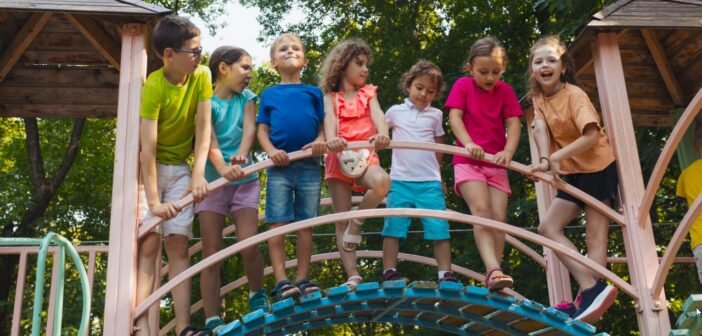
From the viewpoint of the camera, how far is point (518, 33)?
13.8 metres

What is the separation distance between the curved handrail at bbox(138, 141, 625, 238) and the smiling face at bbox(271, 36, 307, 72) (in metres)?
0.70

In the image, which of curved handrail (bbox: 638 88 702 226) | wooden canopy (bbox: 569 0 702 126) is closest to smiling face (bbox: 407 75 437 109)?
wooden canopy (bbox: 569 0 702 126)

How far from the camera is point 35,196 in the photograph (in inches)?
571

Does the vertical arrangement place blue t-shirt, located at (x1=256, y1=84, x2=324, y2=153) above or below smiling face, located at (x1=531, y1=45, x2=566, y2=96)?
below

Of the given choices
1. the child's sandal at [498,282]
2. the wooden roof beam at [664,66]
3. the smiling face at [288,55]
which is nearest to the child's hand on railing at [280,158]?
the smiling face at [288,55]

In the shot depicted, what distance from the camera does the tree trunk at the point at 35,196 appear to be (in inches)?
553

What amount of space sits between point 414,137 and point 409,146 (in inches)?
27.3

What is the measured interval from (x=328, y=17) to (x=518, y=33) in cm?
376

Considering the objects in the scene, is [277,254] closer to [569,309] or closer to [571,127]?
[569,309]

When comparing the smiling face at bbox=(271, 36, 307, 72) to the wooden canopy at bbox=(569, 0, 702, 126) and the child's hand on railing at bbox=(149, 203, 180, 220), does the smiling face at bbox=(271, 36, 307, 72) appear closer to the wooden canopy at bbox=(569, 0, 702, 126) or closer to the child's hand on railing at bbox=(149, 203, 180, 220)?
the child's hand on railing at bbox=(149, 203, 180, 220)

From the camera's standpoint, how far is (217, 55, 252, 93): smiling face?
16.6 feet

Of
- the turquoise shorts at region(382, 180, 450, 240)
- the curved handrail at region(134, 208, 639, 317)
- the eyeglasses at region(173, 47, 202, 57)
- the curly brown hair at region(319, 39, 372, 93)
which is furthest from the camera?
the curly brown hair at region(319, 39, 372, 93)

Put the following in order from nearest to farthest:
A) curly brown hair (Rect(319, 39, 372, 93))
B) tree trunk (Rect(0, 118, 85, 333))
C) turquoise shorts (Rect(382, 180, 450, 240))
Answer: turquoise shorts (Rect(382, 180, 450, 240)) → curly brown hair (Rect(319, 39, 372, 93)) → tree trunk (Rect(0, 118, 85, 333))

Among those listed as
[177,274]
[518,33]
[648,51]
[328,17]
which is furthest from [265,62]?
→ [177,274]
